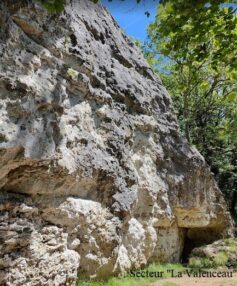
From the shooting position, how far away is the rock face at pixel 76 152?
18.8 ft

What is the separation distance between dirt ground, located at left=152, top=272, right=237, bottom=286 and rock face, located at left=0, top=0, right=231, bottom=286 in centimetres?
88

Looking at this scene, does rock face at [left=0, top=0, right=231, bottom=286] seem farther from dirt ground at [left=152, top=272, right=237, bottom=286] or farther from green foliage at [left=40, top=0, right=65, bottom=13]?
green foliage at [left=40, top=0, right=65, bottom=13]

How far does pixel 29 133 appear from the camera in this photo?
5.73 meters

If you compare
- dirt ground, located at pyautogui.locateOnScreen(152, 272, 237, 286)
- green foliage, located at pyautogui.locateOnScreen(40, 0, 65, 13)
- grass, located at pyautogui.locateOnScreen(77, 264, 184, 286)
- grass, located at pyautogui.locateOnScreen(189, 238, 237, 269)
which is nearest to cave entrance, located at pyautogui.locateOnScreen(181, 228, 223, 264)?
grass, located at pyautogui.locateOnScreen(189, 238, 237, 269)

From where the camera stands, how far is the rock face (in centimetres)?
573

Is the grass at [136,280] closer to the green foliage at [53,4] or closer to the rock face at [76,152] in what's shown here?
the rock face at [76,152]

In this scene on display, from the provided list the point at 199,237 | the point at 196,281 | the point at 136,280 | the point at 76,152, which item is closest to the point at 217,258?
the point at 199,237

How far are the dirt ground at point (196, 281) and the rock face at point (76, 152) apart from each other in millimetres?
878

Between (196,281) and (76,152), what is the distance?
5.37m

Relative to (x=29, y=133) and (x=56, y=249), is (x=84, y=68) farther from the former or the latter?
(x=56, y=249)

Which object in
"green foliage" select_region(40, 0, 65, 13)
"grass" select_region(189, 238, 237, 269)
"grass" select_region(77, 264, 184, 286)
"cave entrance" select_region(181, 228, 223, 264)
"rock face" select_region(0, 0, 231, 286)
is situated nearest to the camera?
"green foliage" select_region(40, 0, 65, 13)

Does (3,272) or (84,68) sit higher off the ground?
(84,68)

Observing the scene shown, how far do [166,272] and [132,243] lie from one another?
6.41 feet

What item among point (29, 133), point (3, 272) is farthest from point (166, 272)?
point (29, 133)
